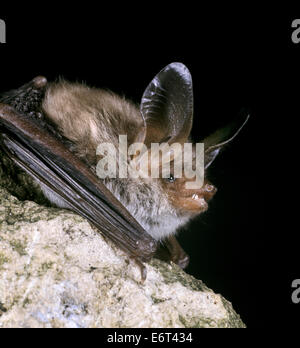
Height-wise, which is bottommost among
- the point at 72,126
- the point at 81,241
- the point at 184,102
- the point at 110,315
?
the point at 110,315

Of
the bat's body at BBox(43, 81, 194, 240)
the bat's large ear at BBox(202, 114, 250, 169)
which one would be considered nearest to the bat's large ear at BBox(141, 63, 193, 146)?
the bat's body at BBox(43, 81, 194, 240)

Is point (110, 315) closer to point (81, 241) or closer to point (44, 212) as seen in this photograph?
point (81, 241)

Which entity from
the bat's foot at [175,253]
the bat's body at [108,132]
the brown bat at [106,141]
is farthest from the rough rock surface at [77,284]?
the bat's foot at [175,253]

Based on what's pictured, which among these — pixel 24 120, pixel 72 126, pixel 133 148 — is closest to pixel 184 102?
pixel 133 148

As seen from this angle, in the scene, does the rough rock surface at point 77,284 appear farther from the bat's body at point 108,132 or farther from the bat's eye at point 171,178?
the bat's eye at point 171,178

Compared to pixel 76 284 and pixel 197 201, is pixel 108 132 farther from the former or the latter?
pixel 76 284

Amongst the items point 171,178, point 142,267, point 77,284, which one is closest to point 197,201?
point 171,178
